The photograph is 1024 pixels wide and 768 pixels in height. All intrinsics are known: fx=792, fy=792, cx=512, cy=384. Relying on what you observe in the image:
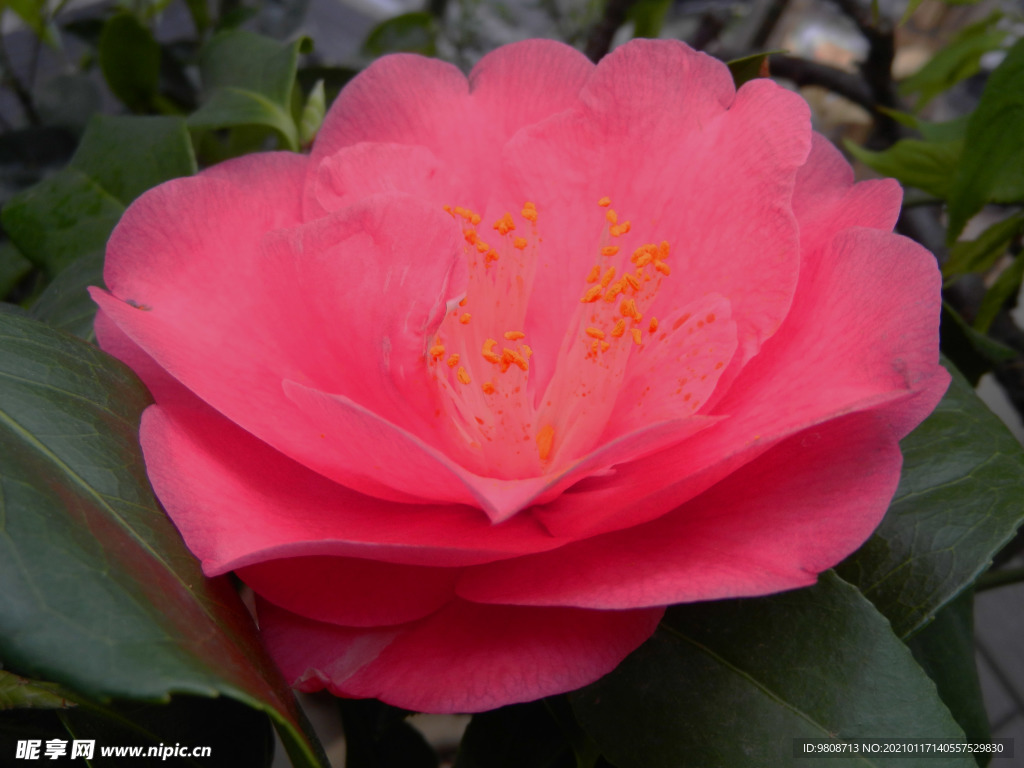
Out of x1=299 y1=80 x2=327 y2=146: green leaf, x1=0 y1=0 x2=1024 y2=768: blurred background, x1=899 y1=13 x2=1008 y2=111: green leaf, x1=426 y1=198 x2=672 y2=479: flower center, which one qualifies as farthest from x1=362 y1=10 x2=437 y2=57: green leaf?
x1=426 y1=198 x2=672 y2=479: flower center

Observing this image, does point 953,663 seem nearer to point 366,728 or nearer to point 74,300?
point 366,728

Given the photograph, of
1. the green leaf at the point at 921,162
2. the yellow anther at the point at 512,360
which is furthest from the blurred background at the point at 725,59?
Result: the yellow anther at the point at 512,360

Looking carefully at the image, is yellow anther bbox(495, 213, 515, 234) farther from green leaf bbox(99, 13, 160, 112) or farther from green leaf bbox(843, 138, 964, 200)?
green leaf bbox(99, 13, 160, 112)

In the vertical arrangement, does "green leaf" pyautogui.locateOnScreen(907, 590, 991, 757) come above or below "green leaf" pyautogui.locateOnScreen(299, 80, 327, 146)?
below

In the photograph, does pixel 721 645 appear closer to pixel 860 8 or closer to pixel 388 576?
pixel 388 576

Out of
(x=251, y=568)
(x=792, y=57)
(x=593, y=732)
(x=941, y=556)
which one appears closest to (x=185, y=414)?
(x=251, y=568)

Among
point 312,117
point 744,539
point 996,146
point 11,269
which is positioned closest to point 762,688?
point 744,539

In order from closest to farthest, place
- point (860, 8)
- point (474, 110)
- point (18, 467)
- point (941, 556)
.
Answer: point (18, 467), point (941, 556), point (474, 110), point (860, 8)
